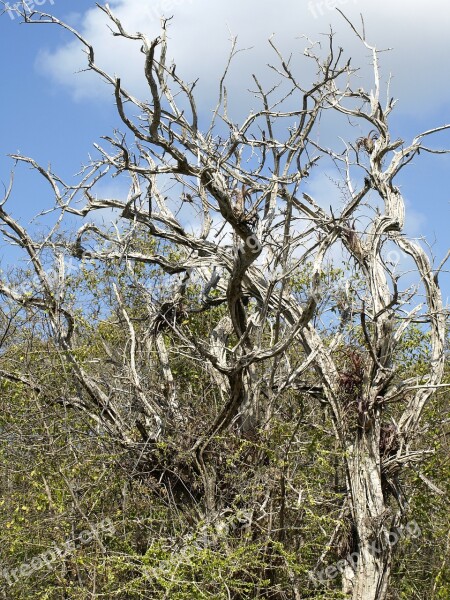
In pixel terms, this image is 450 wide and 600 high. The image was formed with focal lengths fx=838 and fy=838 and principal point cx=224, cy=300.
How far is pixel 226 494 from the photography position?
28.6ft

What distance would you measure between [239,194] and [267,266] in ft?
6.53

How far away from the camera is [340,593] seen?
8.11 meters

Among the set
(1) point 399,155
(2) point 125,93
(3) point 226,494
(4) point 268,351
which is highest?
(1) point 399,155

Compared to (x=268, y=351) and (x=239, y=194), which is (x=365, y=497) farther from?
(x=239, y=194)

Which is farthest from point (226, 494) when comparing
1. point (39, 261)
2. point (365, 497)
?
point (39, 261)

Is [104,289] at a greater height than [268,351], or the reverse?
[104,289]

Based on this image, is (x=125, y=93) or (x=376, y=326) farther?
(x=376, y=326)

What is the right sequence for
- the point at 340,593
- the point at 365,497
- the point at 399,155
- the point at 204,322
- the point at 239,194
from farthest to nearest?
the point at 204,322
the point at 399,155
the point at 365,497
the point at 340,593
the point at 239,194

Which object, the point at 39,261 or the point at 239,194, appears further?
the point at 39,261

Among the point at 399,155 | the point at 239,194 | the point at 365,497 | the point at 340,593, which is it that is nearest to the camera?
the point at 239,194

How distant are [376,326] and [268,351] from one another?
1.76 m

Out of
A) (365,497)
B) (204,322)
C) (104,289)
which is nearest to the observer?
(365,497)

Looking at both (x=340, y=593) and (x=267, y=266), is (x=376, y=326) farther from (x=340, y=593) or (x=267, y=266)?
(x=340, y=593)

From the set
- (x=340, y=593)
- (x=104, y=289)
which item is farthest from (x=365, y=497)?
(x=104, y=289)
